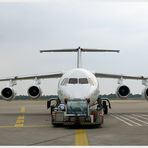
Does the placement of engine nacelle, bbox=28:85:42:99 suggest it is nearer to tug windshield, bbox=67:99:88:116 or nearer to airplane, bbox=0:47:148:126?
airplane, bbox=0:47:148:126

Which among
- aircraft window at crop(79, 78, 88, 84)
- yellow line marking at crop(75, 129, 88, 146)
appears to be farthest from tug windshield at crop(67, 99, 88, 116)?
yellow line marking at crop(75, 129, 88, 146)

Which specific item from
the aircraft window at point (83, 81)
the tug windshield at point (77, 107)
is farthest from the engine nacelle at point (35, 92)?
the tug windshield at point (77, 107)

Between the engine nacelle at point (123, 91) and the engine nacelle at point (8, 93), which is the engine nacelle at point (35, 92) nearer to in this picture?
the engine nacelle at point (8, 93)

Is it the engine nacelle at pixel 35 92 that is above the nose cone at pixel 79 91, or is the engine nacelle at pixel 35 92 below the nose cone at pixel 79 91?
above

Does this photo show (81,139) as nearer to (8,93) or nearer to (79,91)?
(79,91)

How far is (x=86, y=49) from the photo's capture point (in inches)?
1211

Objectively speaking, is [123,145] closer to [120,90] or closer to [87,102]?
[87,102]

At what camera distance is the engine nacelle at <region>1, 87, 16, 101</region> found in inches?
1137

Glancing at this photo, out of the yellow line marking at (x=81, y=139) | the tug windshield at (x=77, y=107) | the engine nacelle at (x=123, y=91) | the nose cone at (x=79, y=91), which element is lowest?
the yellow line marking at (x=81, y=139)

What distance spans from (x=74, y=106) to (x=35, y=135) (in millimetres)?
4233

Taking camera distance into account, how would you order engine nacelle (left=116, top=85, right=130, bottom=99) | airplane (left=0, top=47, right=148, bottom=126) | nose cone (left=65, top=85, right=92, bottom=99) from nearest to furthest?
airplane (left=0, top=47, right=148, bottom=126) → nose cone (left=65, top=85, right=92, bottom=99) → engine nacelle (left=116, top=85, right=130, bottom=99)

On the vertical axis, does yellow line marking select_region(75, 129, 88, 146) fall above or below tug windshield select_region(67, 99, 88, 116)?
A: below

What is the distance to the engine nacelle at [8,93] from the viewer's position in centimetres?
2889

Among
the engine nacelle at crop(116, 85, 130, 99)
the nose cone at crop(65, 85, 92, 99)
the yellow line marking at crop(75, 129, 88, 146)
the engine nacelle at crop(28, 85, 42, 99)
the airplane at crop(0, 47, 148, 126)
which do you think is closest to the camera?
the yellow line marking at crop(75, 129, 88, 146)
